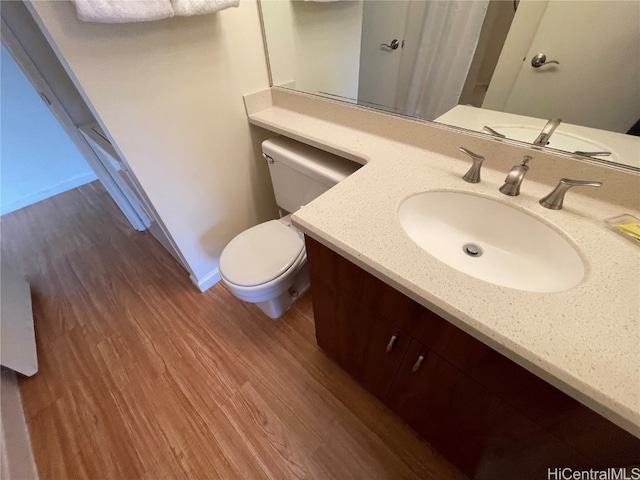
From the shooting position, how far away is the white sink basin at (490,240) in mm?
661

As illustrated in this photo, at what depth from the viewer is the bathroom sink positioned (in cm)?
74

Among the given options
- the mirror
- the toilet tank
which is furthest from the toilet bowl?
the mirror

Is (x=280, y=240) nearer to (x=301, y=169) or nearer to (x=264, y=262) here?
(x=264, y=262)

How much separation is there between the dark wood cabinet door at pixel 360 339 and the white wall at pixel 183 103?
0.84 metres

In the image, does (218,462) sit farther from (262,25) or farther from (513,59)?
(262,25)

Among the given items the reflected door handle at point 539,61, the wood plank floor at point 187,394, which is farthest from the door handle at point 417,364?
the reflected door handle at point 539,61

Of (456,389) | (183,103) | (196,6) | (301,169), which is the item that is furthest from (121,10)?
(456,389)

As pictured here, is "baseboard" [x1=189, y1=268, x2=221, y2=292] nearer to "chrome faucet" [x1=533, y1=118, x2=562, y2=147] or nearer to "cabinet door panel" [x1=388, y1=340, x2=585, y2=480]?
"cabinet door panel" [x1=388, y1=340, x2=585, y2=480]

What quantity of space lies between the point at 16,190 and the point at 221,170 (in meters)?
2.44

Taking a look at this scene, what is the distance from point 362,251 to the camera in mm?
613

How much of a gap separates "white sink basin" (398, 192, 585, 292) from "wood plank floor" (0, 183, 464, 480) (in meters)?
0.78

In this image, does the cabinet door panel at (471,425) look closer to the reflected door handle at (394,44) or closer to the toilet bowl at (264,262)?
the toilet bowl at (264,262)

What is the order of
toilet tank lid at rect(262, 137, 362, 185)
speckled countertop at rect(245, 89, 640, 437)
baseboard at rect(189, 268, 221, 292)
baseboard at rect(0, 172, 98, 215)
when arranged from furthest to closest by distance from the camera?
baseboard at rect(0, 172, 98, 215), baseboard at rect(189, 268, 221, 292), toilet tank lid at rect(262, 137, 362, 185), speckled countertop at rect(245, 89, 640, 437)

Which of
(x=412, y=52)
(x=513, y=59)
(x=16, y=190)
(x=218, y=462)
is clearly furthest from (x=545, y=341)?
(x=16, y=190)
